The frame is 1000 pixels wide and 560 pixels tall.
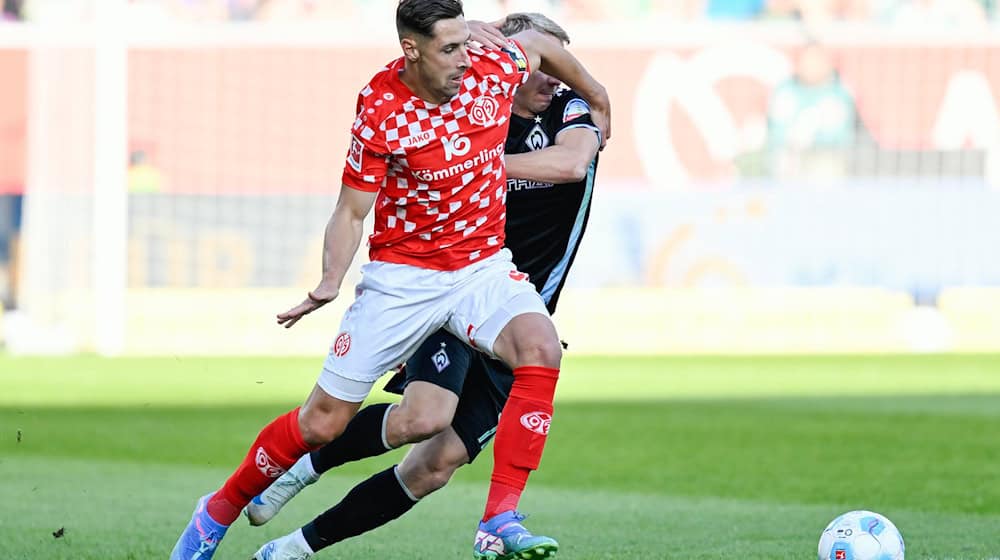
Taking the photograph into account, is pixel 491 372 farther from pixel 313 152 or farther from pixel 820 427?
pixel 313 152

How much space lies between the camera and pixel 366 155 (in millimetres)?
5207

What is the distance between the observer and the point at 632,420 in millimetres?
13633

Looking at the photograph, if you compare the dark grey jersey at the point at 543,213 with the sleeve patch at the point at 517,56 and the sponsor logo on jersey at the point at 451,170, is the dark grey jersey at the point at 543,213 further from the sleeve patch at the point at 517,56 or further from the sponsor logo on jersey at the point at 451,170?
the sponsor logo on jersey at the point at 451,170

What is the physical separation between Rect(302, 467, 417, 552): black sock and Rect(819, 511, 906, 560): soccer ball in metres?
1.56

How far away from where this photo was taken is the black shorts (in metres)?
5.74

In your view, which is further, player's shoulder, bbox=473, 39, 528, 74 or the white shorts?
player's shoulder, bbox=473, 39, 528, 74

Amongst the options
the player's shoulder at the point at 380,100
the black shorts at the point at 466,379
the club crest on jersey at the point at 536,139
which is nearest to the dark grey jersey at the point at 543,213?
the club crest on jersey at the point at 536,139

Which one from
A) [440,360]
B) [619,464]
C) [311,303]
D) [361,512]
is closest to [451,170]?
[311,303]

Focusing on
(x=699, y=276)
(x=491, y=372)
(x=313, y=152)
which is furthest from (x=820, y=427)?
(x=313, y=152)

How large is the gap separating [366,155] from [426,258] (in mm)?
432

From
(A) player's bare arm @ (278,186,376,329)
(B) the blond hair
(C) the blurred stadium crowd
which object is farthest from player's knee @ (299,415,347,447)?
(C) the blurred stadium crowd

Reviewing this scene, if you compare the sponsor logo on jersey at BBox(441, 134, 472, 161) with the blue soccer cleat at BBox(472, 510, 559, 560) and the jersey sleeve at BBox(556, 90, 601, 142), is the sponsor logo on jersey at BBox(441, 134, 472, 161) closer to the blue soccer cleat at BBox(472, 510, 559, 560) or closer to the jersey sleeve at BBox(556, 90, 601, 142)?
the jersey sleeve at BBox(556, 90, 601, 142)

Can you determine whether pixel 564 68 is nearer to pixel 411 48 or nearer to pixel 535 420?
pixel 411 48

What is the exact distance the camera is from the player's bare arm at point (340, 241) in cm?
529
